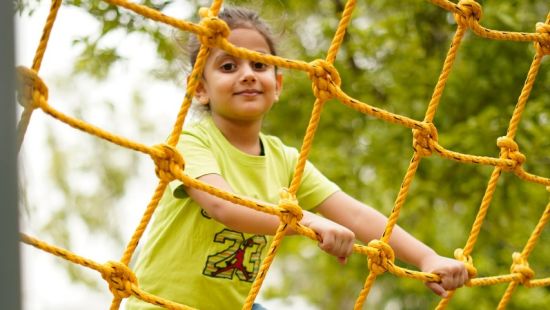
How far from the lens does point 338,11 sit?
3146mm

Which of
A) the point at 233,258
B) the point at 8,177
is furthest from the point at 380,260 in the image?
the point at 8,177

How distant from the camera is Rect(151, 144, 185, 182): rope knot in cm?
115

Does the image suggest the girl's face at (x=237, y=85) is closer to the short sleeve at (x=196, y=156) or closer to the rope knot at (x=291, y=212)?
the short sleeve at (x=196, y=156)

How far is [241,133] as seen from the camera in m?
1.55

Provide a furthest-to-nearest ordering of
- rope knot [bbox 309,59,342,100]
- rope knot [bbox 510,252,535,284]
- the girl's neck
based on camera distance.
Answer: rope knot [bbox 510,252,535,284], the girl's neck, rope knot [bbox 309,59,342,100]

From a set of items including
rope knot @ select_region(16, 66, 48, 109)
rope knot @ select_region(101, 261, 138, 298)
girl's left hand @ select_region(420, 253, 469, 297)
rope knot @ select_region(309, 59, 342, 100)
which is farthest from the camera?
girl's left hand @ select_region(420, 253, 469, 297)

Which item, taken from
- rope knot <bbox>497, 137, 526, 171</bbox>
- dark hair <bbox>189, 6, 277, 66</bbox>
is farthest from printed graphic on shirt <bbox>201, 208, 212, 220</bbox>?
rope knot <bbox>497, 137, 526, 171</bbox>

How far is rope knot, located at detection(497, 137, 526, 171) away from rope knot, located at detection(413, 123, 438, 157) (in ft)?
→ 0.66

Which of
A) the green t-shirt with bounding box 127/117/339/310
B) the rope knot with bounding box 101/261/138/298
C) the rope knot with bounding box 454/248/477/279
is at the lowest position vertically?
the rope knot with bounding box 101/261/138/298

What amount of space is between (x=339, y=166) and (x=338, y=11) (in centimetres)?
57

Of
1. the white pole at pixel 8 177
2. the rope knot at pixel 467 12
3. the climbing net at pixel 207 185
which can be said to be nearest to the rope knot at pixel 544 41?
the climbing net at pixel 207 185

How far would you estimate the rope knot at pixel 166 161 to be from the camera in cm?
115

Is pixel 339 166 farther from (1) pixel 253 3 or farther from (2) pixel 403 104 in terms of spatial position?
(1) pixel 253 3

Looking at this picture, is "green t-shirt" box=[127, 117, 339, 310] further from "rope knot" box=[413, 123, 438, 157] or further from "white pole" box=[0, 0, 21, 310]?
"white pole" box=[0, 0, 21, 310]
